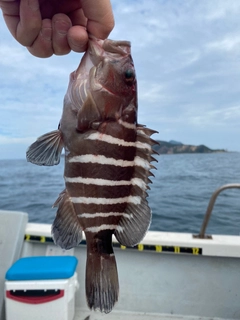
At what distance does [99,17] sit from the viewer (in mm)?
1423

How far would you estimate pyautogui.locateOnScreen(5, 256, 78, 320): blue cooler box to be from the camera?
3152 millimetres

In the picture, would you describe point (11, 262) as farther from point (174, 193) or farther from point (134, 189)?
point (174, 193)

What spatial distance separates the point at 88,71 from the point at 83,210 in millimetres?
566

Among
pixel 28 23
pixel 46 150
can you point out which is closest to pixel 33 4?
pixel 28 23

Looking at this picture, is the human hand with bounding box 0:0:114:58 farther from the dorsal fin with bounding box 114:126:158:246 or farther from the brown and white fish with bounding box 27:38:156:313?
the dorsal fin with bounding box 114:126:158:246

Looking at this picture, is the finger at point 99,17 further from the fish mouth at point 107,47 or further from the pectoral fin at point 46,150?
the pectoral fin at point 46,150

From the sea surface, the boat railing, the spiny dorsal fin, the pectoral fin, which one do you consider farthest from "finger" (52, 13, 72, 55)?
the sea surface

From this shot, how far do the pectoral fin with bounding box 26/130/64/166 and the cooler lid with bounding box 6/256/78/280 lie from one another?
2183 millimetres

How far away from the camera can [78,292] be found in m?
3.77

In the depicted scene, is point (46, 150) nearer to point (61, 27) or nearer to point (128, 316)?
point (61, 27)

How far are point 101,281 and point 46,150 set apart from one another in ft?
1.78

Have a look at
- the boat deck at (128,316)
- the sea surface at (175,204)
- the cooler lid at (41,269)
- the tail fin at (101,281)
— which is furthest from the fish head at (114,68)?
the sea surface at (175,204)

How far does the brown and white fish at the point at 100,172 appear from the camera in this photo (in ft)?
4.12

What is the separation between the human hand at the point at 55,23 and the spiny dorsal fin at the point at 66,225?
66 cm
